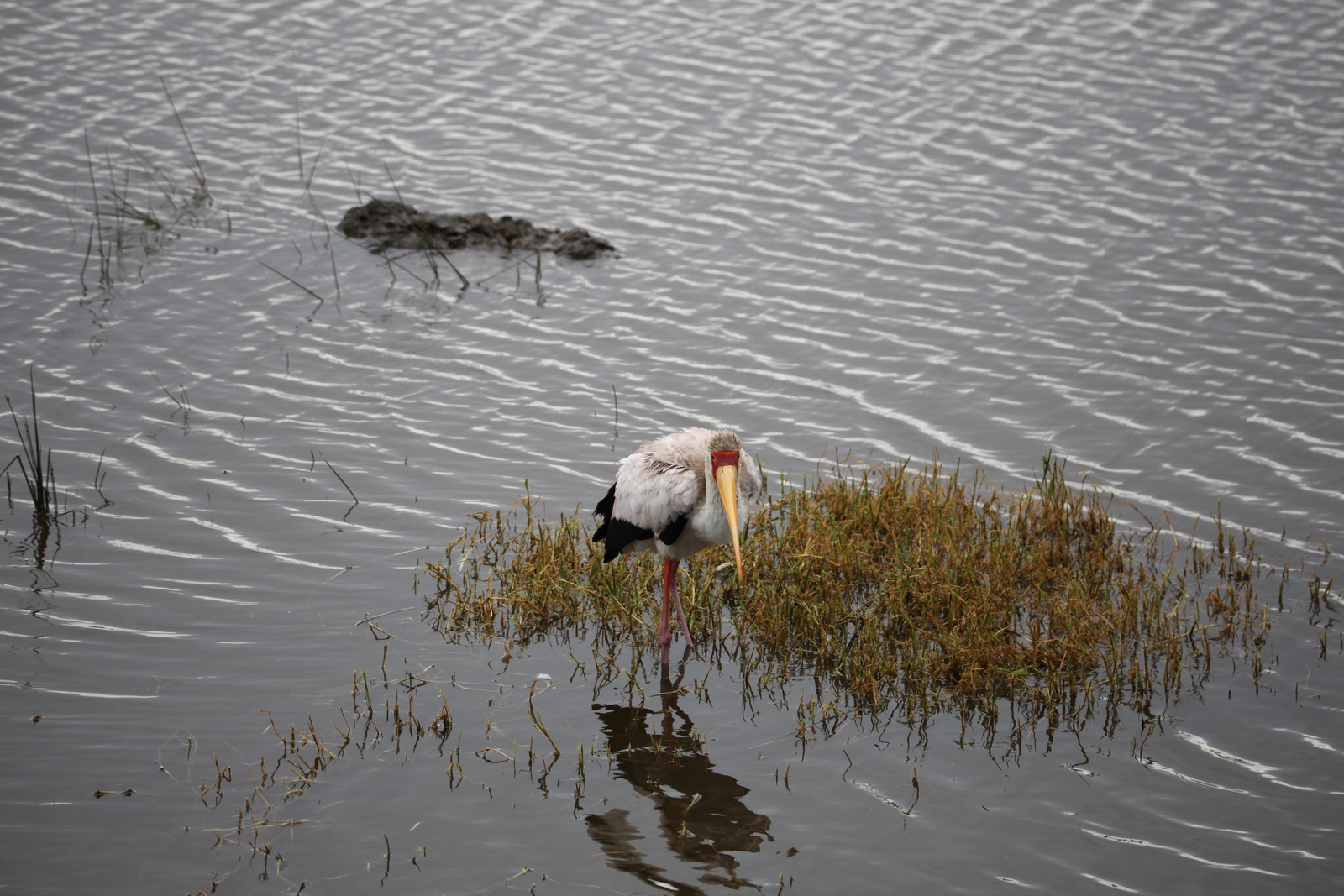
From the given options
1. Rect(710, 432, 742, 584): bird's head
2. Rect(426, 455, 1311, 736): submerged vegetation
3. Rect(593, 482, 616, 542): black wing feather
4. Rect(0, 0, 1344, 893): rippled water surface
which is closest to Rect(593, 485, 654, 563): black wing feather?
Rect(593, 482, 616, 542): black wing feather

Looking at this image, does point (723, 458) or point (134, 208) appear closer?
point (723, 458)

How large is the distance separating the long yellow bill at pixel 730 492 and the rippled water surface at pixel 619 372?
937 millimetres

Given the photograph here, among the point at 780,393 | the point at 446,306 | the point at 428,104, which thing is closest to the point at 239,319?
the point at 446,306

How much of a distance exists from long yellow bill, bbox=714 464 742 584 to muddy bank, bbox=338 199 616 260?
20.8 ft

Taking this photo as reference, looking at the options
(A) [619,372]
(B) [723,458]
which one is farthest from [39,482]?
(A) [619,372]

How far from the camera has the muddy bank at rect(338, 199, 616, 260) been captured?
12.1 metres

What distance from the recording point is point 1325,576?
7.31 meters

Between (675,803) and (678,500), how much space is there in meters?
1.63

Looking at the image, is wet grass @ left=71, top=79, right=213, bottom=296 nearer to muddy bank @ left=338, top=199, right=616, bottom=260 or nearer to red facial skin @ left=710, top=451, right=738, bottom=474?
muddy bank @ left=338, top=199, right=616, bottom=260

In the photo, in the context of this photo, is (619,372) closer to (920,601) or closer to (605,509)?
(605,509)

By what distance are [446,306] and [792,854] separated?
24.0ft

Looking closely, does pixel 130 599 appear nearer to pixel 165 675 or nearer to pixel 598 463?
pixel 165 675

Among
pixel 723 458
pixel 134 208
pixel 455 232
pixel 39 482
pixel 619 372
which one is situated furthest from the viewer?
pixel 134 208

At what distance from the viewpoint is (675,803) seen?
5.41 m
